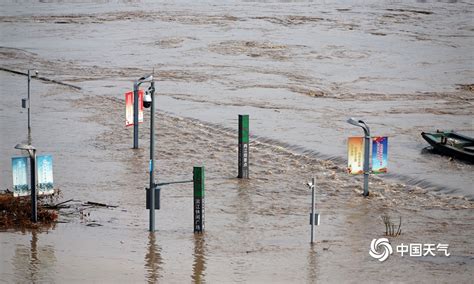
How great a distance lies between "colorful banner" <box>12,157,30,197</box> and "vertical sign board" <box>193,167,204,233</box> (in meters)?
2.76

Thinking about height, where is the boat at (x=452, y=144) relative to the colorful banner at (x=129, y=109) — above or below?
below

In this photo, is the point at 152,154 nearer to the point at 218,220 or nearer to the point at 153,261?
the point at 153,261

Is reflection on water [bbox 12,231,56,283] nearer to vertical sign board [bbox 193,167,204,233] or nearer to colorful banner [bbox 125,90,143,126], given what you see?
vertical sign board [bbox 193,167,204,233]

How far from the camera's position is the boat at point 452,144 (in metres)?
25.8

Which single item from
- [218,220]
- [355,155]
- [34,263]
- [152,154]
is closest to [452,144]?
[355,155]

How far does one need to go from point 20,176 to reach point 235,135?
415 inches

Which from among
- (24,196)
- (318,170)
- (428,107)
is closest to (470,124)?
(428,107)

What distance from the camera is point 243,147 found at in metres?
22.7

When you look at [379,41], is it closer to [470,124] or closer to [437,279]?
[470,124]

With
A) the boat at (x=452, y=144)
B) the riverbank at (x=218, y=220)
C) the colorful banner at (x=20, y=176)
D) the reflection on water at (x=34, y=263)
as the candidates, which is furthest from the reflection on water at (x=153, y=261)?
the boat at (x=452, y=144)

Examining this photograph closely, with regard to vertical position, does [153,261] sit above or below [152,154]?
below

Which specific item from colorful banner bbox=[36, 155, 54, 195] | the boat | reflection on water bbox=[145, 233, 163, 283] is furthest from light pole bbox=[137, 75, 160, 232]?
the boat

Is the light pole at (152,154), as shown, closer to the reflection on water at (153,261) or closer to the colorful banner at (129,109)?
the reflection on water at (153,261)

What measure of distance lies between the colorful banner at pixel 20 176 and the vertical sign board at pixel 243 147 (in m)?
5.74
